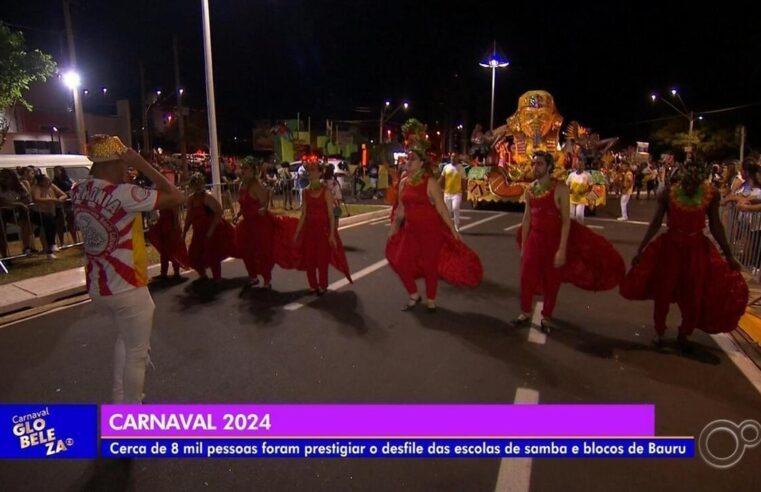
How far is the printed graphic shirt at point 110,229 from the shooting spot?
10.1 ft

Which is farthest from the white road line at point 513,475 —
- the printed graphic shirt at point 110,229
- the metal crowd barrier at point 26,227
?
the metal crowd barrier at point 26,227

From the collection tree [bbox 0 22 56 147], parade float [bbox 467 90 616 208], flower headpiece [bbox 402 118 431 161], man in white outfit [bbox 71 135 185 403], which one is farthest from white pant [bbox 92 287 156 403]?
tree [bbox 0 22 56 147]

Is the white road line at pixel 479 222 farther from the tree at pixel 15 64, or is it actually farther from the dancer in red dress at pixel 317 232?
the tree at pixel 15 64

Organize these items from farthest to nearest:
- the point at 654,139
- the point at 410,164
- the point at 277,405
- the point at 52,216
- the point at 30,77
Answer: the point at 654,139, the point at 30,77, the point at 52,216, the point at 410,164, the point at 277,405

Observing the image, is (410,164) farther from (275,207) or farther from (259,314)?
(275,207)

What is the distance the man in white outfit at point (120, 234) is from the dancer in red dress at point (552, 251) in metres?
3.61

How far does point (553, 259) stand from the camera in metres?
5.38

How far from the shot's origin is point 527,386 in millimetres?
4156

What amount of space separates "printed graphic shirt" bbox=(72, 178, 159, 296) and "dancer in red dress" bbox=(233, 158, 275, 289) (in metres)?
3.81

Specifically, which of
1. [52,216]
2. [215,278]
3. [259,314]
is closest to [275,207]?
[52,216]

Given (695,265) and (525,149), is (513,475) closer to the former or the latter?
(695,265)

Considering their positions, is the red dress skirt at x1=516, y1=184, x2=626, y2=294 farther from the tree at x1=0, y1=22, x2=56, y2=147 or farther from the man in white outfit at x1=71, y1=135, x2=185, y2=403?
the tree at x1=0, y1=22, x2=56, y2=147

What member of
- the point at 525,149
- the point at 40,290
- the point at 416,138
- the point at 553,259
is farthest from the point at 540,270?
the point at 525,149

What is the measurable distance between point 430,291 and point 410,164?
1549 millimetres
